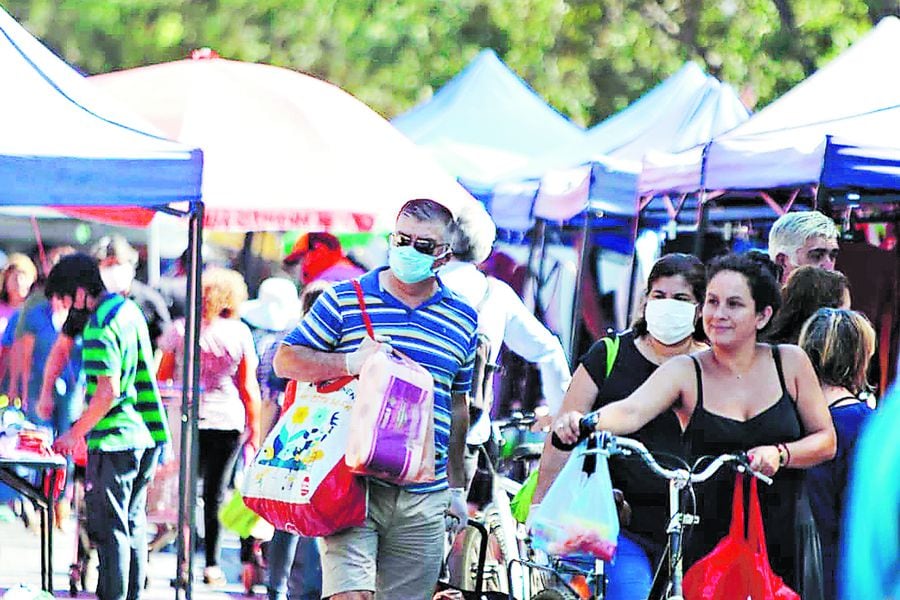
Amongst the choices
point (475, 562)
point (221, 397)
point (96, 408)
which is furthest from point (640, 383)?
point (221, 397)

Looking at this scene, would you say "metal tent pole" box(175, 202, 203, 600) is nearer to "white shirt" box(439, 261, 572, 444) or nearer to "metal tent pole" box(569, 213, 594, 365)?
"white shirt" box(439, 261, 572, 444)

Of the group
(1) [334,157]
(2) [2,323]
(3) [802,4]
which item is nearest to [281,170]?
(1) [334,157]

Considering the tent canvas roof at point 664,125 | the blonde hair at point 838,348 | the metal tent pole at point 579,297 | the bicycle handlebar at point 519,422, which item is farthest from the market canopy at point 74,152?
the tent canvas roof at point 664,125

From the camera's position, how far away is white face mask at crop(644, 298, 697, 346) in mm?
6230

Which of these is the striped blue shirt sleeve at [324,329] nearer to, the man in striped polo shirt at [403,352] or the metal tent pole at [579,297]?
the man in striped polo shirt at [403,352]

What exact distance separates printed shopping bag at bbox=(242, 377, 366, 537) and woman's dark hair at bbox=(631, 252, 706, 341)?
98cm

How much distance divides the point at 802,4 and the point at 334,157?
52.8 ft

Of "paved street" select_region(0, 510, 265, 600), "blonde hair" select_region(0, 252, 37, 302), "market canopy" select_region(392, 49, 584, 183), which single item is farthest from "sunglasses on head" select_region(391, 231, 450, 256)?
"market canopy" select_region(392, 49, 584, 183)

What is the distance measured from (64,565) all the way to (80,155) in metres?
4.68

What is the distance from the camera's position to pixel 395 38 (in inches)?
1287

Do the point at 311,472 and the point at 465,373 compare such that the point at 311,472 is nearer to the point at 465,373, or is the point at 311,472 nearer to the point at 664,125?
the point at 465,373

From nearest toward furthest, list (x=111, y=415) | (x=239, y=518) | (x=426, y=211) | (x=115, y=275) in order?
(x=426, y=211) → (x=111, y=415) → (x=239, y=518) → (x=115, y=275)

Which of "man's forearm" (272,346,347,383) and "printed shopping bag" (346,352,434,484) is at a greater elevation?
"man's forearm" (272,346,347,383)

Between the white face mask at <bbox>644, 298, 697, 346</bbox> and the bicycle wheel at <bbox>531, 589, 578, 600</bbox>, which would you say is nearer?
the bicycle wheel at <bbox>531, 589, 578, 600</bbox>
